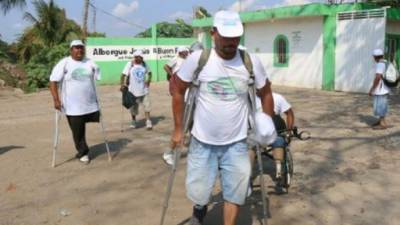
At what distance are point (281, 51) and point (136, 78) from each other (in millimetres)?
12193

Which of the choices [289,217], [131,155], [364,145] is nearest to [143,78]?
[131,155]

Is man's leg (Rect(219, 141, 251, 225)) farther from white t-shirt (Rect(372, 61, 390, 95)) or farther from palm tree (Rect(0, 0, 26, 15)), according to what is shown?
palm tree (Rect(0, 0, 26, 15))

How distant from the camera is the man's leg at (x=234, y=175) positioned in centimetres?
402

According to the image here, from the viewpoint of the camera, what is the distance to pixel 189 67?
3.89 meters

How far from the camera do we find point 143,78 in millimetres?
10094

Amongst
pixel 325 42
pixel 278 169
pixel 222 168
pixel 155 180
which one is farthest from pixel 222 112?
pixel 325 42

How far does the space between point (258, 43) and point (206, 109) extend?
18670 millimetres

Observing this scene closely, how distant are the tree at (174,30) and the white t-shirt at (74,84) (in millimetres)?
20836

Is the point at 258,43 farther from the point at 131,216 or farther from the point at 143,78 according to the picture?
Result: the point at 131,216

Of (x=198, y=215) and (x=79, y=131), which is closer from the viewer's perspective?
(x=198, y=215)

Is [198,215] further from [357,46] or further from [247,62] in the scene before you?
[357,46]

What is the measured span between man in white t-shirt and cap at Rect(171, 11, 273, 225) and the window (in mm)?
17101

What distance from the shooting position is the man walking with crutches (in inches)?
280

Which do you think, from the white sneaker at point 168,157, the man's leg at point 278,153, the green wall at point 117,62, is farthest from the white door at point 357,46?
the man's leg at point 278,153
